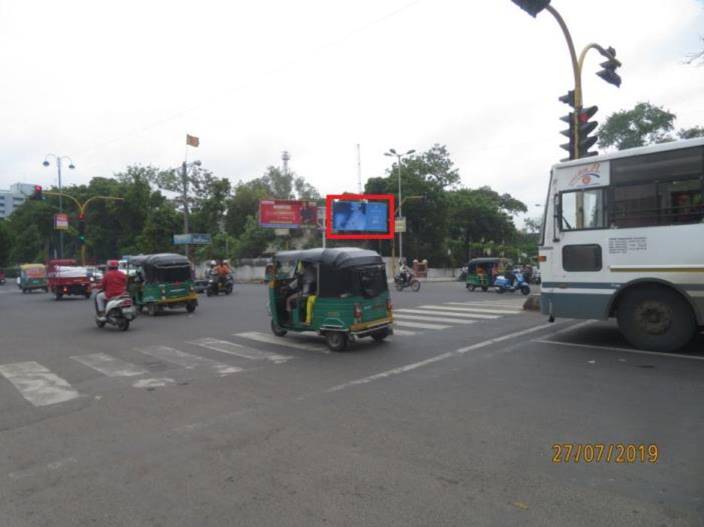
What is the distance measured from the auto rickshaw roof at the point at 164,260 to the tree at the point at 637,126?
172 feet

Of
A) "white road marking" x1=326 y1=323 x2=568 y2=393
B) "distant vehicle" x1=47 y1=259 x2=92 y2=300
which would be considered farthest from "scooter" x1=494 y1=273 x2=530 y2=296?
"distant vehicle" x1=47 y1=259 x2=92 y2=300

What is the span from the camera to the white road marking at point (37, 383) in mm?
6539

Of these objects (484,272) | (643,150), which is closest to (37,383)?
(643,150)

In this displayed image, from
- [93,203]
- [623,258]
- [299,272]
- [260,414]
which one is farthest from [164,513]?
[93,203]

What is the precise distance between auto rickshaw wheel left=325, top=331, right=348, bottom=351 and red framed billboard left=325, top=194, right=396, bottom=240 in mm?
33499

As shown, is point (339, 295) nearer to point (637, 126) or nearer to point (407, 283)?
point (407, 283)

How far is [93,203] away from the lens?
58.5m

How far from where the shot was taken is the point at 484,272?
24.7 meters

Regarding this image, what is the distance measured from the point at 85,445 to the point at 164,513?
188 cm

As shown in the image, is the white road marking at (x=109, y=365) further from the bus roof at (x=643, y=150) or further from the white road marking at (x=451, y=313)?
the white road marking at (x=451, y=313)

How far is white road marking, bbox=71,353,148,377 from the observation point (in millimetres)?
7938

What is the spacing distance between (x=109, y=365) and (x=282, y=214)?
3726 cm

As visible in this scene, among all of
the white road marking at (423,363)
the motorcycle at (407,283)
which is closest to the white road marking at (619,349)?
the white road marking at (423,363)
